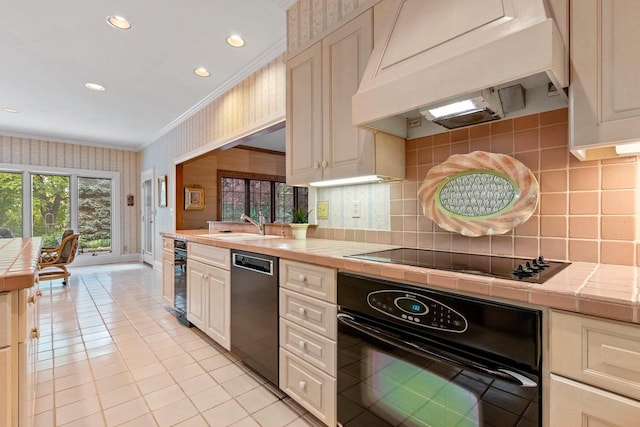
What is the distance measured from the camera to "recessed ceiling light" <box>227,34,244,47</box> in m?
2.70

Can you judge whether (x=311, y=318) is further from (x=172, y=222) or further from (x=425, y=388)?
(x=172, y=222)

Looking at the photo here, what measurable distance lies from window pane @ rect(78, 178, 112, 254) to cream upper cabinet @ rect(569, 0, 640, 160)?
8059mm

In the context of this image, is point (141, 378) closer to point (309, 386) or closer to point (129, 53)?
point (309, 386)

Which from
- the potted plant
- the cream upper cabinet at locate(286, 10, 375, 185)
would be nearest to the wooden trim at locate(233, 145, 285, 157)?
the potted plant

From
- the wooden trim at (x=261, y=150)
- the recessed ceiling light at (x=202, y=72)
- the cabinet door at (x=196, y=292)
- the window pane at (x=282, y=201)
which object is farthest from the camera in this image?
the window pane at (x=282, y=201)

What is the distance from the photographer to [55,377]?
206 centimetres

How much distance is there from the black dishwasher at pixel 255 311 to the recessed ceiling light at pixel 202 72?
2.25 m

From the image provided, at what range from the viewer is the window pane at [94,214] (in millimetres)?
6504

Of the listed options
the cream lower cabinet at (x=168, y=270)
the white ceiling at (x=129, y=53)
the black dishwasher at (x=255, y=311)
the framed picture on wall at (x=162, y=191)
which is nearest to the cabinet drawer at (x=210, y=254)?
the black dishwasher at (x=255, y=311)

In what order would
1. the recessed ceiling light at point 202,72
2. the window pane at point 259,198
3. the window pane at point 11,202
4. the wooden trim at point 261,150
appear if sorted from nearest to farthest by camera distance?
the recessed ceiling light at point 202,72 < the window pane at point 11,202 < the wooden trim at point 261,150 < the window pane at point 259,198

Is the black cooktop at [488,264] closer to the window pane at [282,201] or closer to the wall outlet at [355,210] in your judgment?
the wall outlet at [355,210]

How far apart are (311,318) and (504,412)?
0.87m

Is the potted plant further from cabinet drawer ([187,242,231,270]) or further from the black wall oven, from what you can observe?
the black wall oven

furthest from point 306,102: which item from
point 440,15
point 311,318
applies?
point 311,318
